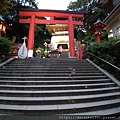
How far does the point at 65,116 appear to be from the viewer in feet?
16.8

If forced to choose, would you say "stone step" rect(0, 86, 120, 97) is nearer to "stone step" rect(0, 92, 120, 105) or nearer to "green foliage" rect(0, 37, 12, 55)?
"stone step" rect(0, 92, 120, 105)

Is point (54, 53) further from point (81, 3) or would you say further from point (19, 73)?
point (81, 3)

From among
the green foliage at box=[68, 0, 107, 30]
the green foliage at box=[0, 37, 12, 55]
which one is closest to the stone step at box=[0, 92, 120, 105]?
the green foliage at box=[0, 37, 12, 55]

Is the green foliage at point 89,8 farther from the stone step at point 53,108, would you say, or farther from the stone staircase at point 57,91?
the stone step at point 53,108

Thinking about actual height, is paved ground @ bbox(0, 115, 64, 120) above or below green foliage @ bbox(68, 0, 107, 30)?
below

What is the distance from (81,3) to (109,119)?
31.6 meters

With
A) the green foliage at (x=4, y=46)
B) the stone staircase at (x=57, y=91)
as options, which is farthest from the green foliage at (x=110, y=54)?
the green foliage at (x=4, y=46)

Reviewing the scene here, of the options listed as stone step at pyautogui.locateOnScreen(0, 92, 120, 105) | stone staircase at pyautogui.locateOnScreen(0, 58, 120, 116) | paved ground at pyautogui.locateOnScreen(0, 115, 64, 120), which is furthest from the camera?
stone step at pyautogui.locateOnScreen(0, 92, 120, 105)

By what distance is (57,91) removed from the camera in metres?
6.78

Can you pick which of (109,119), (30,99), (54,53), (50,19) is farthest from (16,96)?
(54,53)

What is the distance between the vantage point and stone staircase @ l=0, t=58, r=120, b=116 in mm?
5492

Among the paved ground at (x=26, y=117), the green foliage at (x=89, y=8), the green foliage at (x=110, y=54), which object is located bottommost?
the paved ground at (x=26, y=117)

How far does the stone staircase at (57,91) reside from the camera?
18.0 ft

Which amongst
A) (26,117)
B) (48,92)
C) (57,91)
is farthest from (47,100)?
(26,117)
